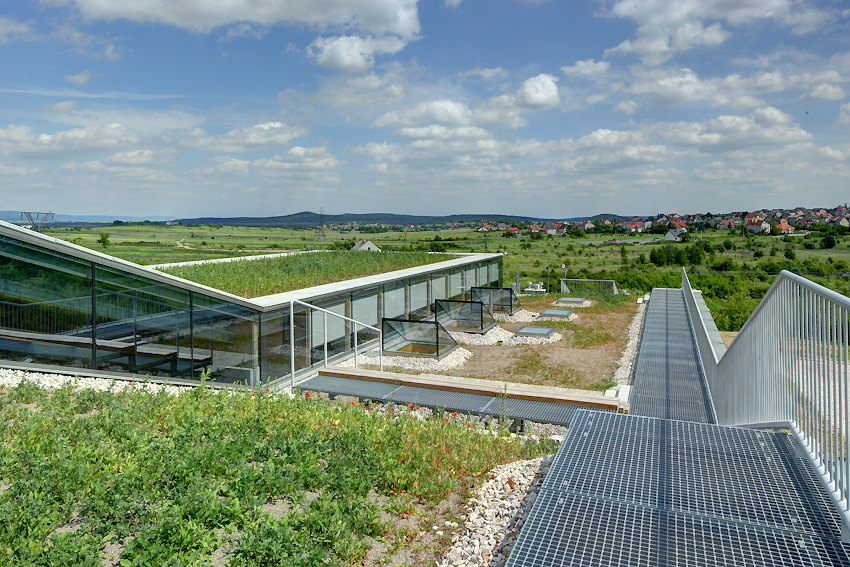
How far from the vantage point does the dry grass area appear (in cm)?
1130

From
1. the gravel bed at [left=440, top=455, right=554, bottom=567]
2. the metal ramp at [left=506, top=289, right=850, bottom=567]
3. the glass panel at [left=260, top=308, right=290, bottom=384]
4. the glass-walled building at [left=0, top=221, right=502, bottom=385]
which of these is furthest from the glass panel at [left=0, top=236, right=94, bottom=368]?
the metal ramp at [left=506, top=289, right=850, bottom=567]

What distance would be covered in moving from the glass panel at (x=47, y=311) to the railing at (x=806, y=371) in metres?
7.91

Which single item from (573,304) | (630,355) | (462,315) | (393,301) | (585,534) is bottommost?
(630,355)

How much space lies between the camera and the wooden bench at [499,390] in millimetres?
7508

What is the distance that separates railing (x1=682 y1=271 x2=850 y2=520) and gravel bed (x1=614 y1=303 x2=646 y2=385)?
21.1ft

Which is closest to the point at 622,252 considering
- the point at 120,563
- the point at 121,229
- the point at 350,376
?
the point at 121,229

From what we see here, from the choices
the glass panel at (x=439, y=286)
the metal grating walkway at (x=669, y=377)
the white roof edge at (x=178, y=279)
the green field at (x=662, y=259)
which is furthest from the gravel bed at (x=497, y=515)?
the green field at (x=662, y=259)

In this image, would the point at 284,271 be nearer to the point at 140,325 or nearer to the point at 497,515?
the point at 140,325

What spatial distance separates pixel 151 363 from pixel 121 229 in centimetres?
2294

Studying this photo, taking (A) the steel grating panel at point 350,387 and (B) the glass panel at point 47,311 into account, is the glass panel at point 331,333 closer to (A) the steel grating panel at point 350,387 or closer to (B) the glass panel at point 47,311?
(A) the steel grating panel at point 350,387

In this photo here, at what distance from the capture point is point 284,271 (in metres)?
13.3

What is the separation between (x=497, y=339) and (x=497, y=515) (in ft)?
42.4

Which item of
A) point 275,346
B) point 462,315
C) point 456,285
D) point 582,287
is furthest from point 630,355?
point 582,287

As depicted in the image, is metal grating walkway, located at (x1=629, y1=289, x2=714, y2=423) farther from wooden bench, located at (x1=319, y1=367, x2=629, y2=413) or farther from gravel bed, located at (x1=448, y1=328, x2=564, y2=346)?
gravel bed, located at (x1=448, y1=328, x2=564, y2=346)
